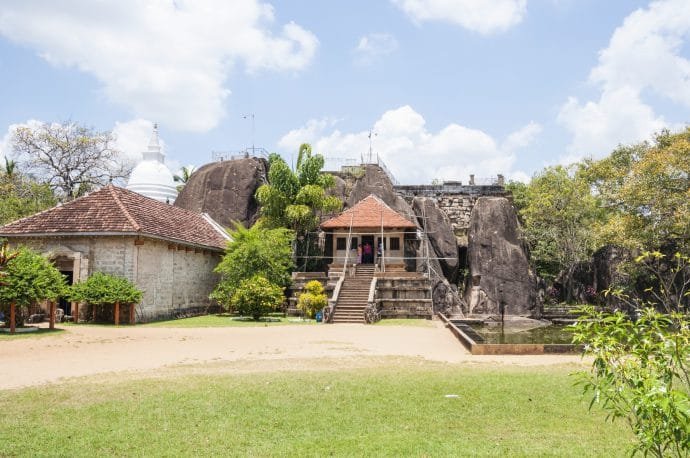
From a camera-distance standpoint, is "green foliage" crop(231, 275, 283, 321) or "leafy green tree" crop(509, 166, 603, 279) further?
"leafy green tree" crop(509, 166, 603, 279)

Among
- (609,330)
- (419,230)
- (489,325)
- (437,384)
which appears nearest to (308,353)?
(437,384)

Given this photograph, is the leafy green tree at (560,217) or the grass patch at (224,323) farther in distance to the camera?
the leafy green tree at (560,217)

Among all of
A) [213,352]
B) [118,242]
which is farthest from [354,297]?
[213,352]

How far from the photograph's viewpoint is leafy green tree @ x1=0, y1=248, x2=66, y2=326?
1518 centimetres

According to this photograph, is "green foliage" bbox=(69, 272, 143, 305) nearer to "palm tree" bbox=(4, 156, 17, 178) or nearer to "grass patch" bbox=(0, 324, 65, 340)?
"grass patch" bbox=(0, 324, 65, 340)

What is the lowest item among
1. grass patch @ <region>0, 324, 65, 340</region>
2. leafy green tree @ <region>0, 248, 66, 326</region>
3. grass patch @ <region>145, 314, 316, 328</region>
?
grass patch @ <region>145, 314, 316, 328</region>

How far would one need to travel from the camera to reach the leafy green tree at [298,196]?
29.9 metres

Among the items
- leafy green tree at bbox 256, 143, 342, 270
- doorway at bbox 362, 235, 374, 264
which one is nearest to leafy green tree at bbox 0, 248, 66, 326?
leafy green tree at bbox 256, 143, 342, 270

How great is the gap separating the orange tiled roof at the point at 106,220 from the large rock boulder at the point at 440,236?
45.3 feet

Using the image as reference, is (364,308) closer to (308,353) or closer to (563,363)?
(308,353)

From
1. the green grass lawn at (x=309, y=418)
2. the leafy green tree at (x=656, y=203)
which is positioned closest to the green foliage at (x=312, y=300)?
the leafy green tree at (x=656, y=203)

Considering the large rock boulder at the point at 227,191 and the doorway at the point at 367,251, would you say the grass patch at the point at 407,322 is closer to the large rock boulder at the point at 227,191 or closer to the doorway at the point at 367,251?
the doorway at the point at 367,251

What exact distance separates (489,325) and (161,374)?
15.7 metres

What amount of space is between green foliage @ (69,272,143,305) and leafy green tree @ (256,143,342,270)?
1149 cm
